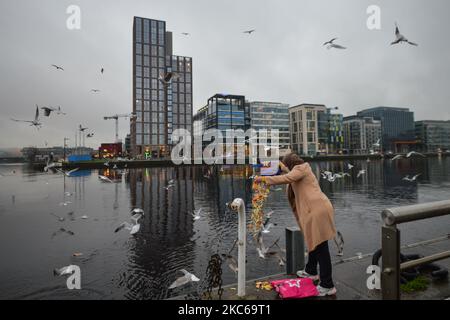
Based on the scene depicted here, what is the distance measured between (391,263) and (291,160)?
2099mm

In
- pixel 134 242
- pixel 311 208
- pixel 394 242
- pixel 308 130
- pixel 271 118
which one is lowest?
pixel 134 242

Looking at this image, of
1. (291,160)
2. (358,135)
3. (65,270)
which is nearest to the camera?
(291,160)

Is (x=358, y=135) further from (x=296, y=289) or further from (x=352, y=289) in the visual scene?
(x=296, y=289)

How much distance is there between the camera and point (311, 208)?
418cm

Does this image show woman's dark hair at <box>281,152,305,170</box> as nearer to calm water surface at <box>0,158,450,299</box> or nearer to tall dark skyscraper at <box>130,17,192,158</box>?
calm water surface at <box>0,158,450,299</box>

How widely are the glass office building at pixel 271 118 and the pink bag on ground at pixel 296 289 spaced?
14074 cm

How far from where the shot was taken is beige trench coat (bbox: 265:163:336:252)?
4.10m

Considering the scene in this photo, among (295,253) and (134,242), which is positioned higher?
(295,253)

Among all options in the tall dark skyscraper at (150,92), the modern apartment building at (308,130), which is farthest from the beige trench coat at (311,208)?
the modern apartment building at (308,130)

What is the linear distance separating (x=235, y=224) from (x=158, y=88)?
124 meters

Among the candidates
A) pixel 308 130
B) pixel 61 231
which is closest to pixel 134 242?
pixel 61 231

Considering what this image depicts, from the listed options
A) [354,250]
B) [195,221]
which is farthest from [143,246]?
[354,250]

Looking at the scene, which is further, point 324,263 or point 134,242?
point 134,242
